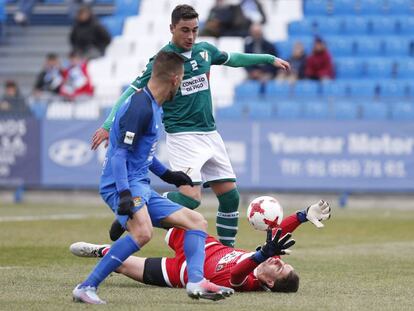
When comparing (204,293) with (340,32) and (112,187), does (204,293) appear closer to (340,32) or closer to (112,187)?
(112,187)

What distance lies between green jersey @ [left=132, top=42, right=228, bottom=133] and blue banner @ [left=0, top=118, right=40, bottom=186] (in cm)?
1101

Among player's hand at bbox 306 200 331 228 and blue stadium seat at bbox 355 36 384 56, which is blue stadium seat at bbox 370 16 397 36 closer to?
blue stadium seat at bbox 355 36 384 56

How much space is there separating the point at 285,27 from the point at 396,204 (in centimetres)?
633

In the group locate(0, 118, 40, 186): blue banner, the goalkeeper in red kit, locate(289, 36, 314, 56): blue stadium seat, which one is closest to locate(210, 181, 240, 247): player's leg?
the goalkeeper in red kit

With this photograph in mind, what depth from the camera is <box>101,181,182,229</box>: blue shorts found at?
825 cm

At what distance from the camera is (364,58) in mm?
24000

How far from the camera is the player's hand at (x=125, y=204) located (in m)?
7.89

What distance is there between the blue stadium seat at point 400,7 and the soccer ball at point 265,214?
16482 millimetres

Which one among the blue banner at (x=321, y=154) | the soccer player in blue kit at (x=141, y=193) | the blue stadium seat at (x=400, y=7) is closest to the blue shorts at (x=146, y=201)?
the soccer player in blue kit at (x=141, y=193)

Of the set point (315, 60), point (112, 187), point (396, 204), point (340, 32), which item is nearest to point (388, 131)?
point (396, 204)

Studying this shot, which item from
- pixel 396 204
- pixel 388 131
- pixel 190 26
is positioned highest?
pixel 190 26

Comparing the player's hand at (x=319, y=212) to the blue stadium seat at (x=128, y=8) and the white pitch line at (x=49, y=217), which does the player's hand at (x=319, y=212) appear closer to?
the white pitch line at (x=49, y=217)

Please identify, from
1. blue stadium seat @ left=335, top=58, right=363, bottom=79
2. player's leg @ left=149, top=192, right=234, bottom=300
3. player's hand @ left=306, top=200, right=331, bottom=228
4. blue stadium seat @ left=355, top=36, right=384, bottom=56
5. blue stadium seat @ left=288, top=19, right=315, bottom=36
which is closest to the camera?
player's leg @ left=149, top=192, right=234, bottom=300

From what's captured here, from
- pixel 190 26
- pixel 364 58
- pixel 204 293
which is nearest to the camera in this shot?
pixel 204 293
